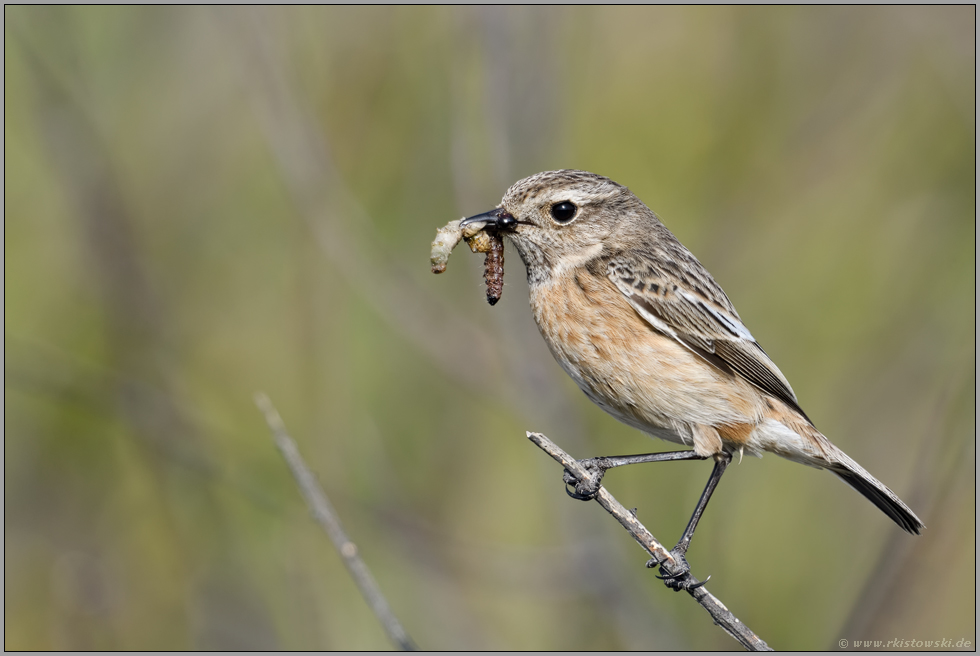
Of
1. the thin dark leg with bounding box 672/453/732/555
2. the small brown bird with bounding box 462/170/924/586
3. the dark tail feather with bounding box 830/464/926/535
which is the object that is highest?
the small brown bird with bounding box 462/170/924/586

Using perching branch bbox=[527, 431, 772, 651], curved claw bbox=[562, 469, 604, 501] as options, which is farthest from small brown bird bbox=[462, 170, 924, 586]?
perching branch bbox=[527, 431, 772, 651]

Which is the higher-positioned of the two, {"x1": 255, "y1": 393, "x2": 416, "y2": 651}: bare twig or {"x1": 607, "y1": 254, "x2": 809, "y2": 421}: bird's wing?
{"x1": 607, "y1": 254, "x2": 809, "y2": 421}: bird's wing

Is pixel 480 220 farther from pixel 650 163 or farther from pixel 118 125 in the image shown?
pixel 118 125

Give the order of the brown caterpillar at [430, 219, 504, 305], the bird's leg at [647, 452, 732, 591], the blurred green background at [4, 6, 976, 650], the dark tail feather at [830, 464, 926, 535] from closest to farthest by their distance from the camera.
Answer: the bird's leg at [647, 452, 732, 591] < the dark tail feather at [830, 464, 926, 535] < the brown caterpillar at [430, 219, 504, 305] < the blurred green background at [4, 6, 976, 650]

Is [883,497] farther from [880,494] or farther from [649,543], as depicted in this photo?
[649,543]

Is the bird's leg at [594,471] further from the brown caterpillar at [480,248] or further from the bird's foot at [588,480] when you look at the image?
the brown caterpillar at [480,248]

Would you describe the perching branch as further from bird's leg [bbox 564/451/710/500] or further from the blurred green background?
the blurred green background

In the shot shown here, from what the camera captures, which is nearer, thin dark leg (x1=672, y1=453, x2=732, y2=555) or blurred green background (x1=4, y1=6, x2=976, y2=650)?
thin dark leg (x1=672, y1=453, x2=732, y2=555)
